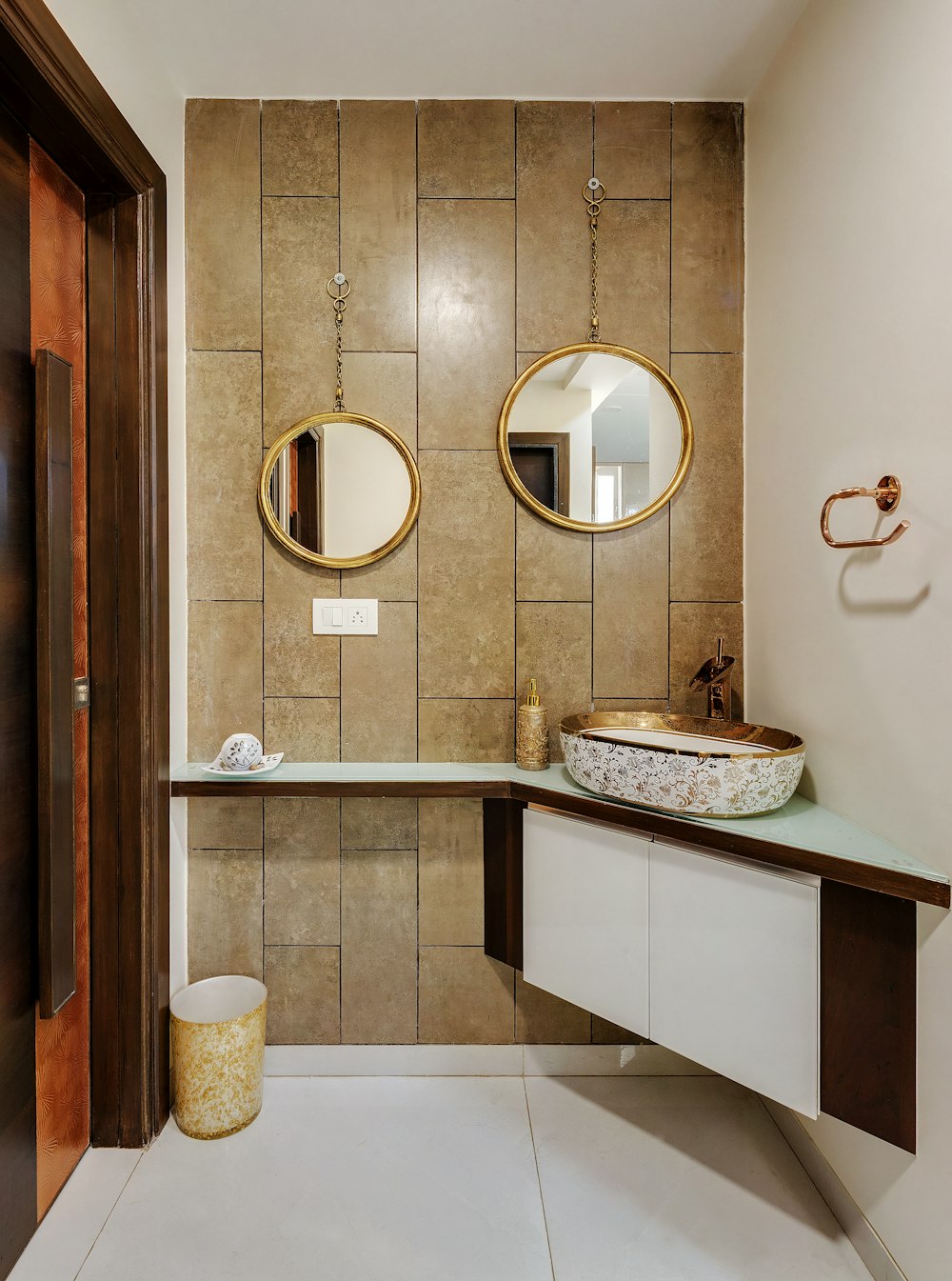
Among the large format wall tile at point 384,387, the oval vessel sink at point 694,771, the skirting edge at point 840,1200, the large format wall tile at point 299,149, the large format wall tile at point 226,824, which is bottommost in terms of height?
the skirting edge at point 840,1200

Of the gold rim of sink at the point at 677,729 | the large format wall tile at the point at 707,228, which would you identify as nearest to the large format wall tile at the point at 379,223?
the large format wall tile at the point at 707,228

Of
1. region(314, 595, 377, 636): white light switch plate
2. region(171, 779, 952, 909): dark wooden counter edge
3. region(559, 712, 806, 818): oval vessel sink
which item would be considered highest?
region(314, 595, 377, 636): white light switch plate

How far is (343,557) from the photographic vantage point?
6.15 ft

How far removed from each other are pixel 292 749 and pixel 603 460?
112cm

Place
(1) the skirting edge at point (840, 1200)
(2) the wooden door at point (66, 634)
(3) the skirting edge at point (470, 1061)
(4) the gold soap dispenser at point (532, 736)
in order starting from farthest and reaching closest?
(3) the skirting edge at point (470, 1061) < (4) the gold soap dispenser at point (532, 736) < (2) the wooden door at point (66, 634) < (1) the skirting edge at point (840, 1200)

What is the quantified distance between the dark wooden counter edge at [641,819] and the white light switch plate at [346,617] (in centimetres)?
41

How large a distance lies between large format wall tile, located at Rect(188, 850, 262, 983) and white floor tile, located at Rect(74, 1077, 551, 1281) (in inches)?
13.6

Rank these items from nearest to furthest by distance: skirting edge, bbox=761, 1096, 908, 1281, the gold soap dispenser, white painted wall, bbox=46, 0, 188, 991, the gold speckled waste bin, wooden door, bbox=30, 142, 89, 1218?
skirting edge, bbox=761, 1096, 908, 1281
wooden door, bbox=30, 142, 89, 1218
white painted wall, bbox=46, 0, 188, 991
the gold speckled waste bin
the gold soap dispenser

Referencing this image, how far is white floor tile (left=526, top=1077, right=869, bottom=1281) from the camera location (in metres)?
1.39

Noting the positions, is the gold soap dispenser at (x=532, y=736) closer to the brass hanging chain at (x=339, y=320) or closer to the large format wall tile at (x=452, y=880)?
the large format wall tile at (x=452, y=880)

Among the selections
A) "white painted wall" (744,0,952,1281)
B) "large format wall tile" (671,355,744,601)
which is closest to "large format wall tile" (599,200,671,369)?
"large format wall tile" (671,355,744,601)

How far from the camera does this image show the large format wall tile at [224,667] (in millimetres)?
1900

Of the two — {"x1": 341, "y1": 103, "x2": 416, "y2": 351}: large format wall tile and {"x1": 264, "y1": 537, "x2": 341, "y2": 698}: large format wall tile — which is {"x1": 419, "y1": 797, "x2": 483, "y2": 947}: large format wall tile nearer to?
{"x1": 264, "y1": 537, "x2": 341, "y2": 698}: large format wall tile

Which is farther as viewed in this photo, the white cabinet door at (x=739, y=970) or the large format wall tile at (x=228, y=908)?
the large format wall tile at (x=228, y=908)
